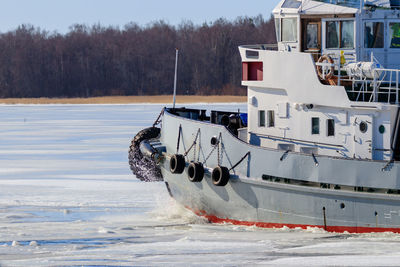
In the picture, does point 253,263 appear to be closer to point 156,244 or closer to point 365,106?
point 156,244

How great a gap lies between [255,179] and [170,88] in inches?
2525

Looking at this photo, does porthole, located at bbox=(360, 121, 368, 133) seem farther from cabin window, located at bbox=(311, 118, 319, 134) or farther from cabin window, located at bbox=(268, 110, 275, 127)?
cabin window, located at bbox=(268, 110, 275, 127)

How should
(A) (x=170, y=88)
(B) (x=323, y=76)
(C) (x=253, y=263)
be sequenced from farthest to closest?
1. (A) (x=170, y=88)
2. (B) (x=323, y=76)
3. (C) (x=253, y=263)

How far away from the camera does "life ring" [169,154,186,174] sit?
52.1 feet

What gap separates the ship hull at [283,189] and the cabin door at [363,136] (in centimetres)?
54

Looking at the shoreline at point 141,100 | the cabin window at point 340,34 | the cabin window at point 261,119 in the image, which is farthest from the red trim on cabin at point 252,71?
the shoreline at point 141,100

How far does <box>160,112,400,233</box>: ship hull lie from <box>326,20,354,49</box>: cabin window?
2157mm

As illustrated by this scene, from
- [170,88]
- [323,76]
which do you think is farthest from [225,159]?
[170,88]

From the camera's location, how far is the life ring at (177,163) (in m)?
15.9

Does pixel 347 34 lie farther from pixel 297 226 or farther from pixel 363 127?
pixel 297 226

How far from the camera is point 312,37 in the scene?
15.1 meters

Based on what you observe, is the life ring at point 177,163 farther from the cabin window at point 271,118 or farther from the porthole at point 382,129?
the porthole at point 382,129

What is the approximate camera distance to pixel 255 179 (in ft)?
47.8

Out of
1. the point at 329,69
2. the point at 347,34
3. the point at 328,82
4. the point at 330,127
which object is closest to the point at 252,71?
the point at 329,69
